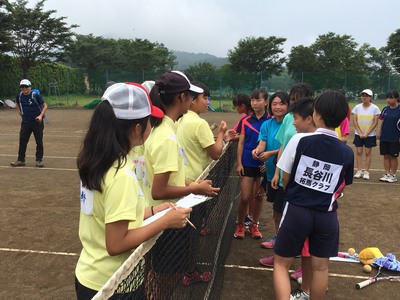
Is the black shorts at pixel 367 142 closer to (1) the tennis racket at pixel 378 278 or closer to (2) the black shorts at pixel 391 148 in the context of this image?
(2) the black shorts at pixel 391 148

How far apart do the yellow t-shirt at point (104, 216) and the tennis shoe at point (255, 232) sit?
3204 mm

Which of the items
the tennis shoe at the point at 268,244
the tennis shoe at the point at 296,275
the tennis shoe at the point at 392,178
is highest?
the tennis shoe at the point at 392,178

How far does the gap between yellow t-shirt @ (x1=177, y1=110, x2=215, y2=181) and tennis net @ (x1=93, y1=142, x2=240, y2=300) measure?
15 cm

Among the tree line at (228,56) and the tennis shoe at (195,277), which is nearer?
the tennis shoe at (195,277)

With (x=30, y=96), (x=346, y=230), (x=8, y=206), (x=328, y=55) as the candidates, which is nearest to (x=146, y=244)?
(x=346, y=230)

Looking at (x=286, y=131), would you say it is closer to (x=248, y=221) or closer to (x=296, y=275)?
(x=296, y=275)

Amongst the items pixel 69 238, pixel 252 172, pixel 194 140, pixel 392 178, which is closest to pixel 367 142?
pixel 392 178

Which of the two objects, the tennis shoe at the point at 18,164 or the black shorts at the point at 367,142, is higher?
the black shorts at the point at 367,142

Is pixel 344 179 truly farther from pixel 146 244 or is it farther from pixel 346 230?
pixel 346 230

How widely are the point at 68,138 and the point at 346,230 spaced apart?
11207 millimetres

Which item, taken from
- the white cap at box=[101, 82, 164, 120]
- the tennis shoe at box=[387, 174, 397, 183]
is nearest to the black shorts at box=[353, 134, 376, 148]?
the tennis shoe at box=[387, 174, 397, 183]

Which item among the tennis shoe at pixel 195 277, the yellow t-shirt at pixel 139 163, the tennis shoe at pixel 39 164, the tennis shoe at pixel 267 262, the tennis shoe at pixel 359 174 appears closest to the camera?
the yellow t-shirt at pixel 139 163

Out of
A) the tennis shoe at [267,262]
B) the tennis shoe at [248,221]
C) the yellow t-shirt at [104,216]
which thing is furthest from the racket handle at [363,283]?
the yellow t-shirt at [104,216]

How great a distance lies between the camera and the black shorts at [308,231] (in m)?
2.75
